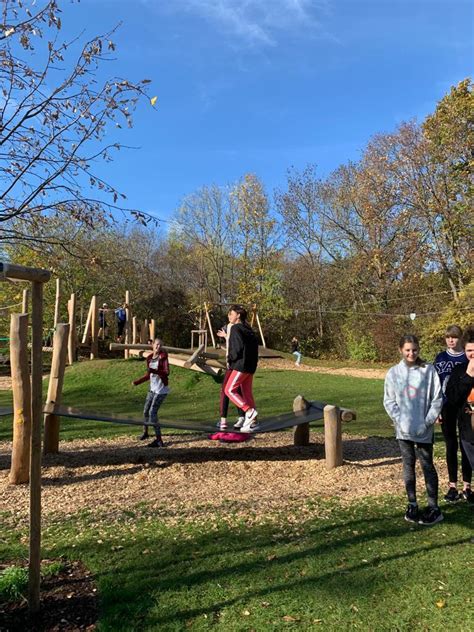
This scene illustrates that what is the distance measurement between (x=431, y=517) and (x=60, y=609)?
9.46 feet

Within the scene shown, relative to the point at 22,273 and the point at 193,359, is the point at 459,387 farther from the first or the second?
the point at 193,359

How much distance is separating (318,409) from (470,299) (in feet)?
59.6

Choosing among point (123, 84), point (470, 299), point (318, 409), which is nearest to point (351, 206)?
point (470, 299)

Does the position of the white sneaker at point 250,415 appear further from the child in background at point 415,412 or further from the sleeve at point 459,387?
the sleeve at point 459,387

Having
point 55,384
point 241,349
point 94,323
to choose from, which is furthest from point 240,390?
point 94,323

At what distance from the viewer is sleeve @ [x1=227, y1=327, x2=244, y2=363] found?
20.5 feet

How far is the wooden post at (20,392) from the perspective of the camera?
5.51 metres

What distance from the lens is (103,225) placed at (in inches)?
172

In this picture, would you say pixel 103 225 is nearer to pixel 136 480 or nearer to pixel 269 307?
pixel 136 480

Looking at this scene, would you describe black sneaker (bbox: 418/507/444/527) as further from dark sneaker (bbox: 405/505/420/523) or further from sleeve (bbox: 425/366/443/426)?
sleeve (bbox: 425/366/443/426)

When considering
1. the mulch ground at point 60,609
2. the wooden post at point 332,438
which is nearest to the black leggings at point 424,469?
the wooden post at point 332,438

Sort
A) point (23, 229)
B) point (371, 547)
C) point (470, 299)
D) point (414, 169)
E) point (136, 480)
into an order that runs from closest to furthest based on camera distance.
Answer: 1. point (371, 547)
2. point (23, 229)
3. point (136, 480)
4. point (470, 299)
5. point (414, 169)

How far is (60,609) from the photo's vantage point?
295cm

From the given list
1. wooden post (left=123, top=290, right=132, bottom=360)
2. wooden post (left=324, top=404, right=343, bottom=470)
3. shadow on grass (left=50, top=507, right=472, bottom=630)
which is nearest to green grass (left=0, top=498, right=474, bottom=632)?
shadow on grass (left=50, top=507, right=472, bottom=630)
